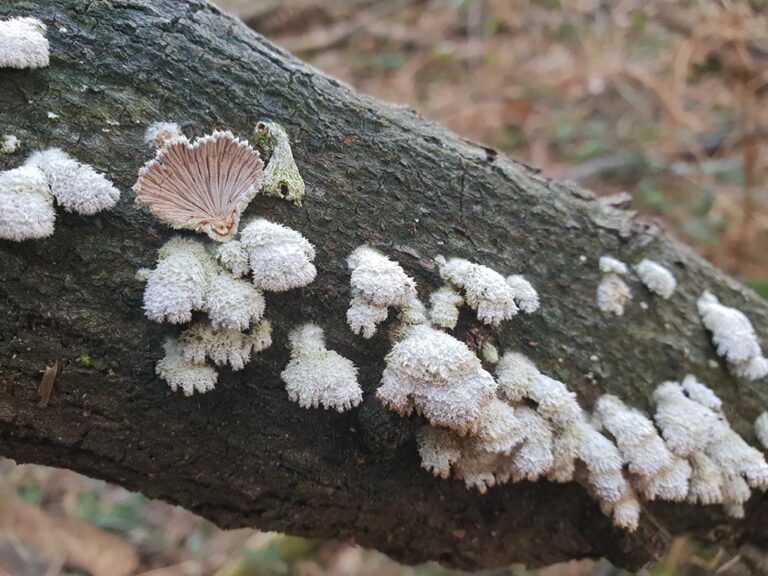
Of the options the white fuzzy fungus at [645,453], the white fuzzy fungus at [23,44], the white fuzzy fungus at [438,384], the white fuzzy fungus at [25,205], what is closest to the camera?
the white fuzzy fungus at [25,205]

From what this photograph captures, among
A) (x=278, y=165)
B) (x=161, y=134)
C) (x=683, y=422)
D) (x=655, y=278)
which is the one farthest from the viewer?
(x=655, y=278)

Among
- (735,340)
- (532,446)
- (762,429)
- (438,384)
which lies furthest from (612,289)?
(438,384)

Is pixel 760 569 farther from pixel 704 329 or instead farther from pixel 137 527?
pixel 137 527

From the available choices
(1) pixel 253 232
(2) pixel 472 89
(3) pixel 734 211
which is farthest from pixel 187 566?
(2) pixel 472 89

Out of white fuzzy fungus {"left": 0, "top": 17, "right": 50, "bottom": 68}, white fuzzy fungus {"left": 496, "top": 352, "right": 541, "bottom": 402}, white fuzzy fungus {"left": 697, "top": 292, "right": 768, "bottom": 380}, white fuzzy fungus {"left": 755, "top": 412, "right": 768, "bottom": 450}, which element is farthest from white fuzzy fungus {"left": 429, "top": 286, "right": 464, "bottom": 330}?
white fuzzy fungus {"left": 755, "top": 412, "right": 768, "bottom": 450}

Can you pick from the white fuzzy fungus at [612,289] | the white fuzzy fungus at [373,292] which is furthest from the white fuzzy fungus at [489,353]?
the white fuzzy fungus at [612,289]

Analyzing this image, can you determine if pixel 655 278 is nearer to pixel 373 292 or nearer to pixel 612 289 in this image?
pixel 612 289

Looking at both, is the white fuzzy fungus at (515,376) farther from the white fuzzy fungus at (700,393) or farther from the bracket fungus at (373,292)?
the white fuzzy fungus at (700,393)
